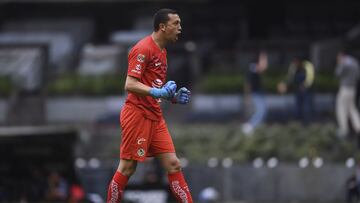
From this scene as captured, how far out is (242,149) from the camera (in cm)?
2616

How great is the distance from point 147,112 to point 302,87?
15.2 meters

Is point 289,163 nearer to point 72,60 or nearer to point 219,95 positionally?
point 219,95

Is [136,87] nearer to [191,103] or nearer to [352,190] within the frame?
[352,190]

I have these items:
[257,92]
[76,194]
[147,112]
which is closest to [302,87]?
[257,92]

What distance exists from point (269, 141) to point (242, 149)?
671mm

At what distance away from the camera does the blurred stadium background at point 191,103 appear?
79.3ft

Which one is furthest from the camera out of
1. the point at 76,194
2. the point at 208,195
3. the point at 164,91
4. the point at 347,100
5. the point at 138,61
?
the point at 347,100

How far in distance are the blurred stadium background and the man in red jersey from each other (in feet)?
27.5

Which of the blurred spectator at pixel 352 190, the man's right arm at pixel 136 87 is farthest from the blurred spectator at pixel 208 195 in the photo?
the man's right arm at pixel 136 87

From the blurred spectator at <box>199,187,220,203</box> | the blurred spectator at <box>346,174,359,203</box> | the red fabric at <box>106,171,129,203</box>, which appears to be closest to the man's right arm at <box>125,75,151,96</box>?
the red fabric at <box>106,171,129,203</box>

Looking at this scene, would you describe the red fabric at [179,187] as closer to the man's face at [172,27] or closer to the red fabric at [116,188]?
the red fabric at [116,188]

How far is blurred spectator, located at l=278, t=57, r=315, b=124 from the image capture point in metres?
27.8

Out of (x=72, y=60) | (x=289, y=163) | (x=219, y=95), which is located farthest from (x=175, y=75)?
(x=289, y=163)

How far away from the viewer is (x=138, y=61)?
41.5ft
